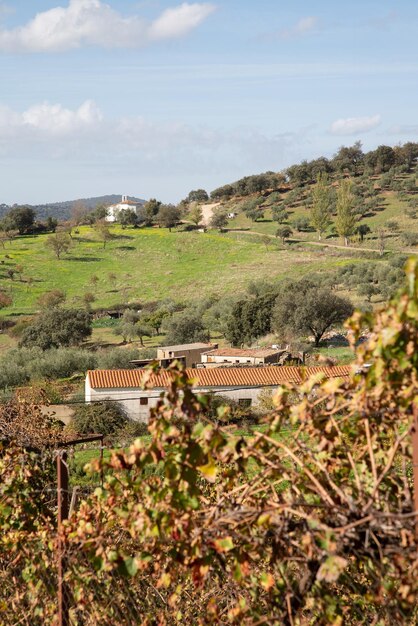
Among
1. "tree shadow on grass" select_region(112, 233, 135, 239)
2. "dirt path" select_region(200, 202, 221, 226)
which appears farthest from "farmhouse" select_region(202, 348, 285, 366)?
"dirt path" select_region(200, 202, 221, 226)

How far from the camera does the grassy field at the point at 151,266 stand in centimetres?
6500

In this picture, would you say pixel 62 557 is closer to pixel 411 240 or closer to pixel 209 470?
pixel 209 470

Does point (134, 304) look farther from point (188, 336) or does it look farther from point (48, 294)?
point (188, 336)

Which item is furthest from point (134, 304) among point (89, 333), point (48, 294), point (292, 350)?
point (292, 350)

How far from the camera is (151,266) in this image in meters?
73.4

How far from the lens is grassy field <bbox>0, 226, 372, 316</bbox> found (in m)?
65.0

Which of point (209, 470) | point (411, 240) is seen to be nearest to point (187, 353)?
point (411, 240)

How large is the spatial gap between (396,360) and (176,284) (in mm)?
65254

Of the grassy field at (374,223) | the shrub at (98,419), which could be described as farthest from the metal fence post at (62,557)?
the grassy field at (374,223)

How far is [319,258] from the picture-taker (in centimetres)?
6869

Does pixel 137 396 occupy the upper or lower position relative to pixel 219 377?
lower

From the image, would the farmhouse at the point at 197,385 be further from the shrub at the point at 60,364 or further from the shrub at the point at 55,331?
the shrub at the point at 55,331

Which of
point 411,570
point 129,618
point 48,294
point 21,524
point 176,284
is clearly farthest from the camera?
point 176,284

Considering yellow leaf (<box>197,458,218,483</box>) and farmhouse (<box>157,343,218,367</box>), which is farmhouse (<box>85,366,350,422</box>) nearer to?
farmhouse (<box>157,343,218,367</box>)
